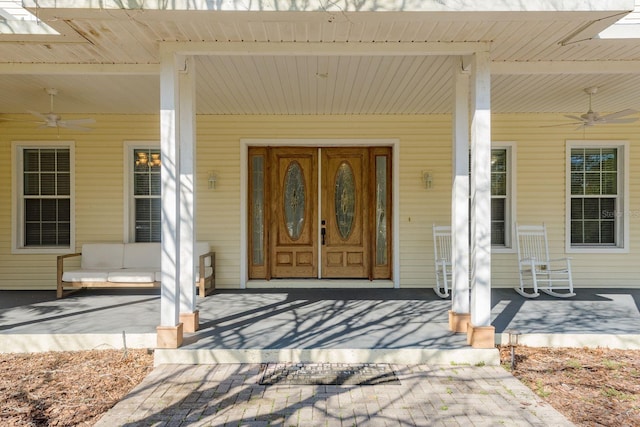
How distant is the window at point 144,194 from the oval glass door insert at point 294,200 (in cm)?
197

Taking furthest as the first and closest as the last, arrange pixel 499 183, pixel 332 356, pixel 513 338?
1. pixel 499 183
2. pixel 513 338
3. pixel 332 356

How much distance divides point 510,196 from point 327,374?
4563mm

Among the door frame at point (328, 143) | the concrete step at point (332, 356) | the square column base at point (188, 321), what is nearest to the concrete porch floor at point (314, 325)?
the concrete step at point (332, 356)

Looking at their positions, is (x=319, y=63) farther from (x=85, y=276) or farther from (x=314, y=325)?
(x=85, y=276)

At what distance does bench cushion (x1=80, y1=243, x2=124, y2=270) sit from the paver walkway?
3.25 meters

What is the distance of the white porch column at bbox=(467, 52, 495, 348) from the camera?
386 centimetres

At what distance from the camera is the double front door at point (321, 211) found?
22.5ft

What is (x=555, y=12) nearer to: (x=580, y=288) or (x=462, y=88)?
(x=462, y=88)

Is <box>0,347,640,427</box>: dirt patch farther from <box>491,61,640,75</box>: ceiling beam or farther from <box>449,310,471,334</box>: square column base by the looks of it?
<box>491,61,640,75</box>: ceiling beam

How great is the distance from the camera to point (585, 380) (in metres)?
3.50

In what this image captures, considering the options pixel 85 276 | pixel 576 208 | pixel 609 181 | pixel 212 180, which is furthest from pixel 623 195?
pixel 85 276

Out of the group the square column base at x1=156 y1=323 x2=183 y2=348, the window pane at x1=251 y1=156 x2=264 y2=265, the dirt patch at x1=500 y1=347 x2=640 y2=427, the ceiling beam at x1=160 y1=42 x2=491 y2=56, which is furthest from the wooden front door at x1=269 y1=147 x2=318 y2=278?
the dirt patch at x1=500 y1=347 x2=640 y2=427

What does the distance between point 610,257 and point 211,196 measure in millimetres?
6150

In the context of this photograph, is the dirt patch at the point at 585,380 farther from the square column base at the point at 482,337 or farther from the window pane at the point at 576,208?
the window pane at the point at 576,208
